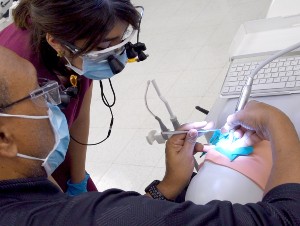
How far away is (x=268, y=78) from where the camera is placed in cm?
103

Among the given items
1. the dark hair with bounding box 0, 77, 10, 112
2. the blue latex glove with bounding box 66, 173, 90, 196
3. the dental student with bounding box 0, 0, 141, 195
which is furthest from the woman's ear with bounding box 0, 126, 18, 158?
the blue latex glove with bounding box 66, 173, 90, 196

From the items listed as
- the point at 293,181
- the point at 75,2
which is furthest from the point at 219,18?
the point at 293,181

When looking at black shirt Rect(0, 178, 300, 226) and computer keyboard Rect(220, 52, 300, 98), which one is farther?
computer keyboard Rect(220, 52, 300, 98)

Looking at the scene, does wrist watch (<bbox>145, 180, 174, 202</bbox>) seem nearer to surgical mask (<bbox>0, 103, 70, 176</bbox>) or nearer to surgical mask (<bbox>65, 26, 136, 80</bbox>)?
surgical mask (<bbox>0, 103, 70, 176</bbox>)

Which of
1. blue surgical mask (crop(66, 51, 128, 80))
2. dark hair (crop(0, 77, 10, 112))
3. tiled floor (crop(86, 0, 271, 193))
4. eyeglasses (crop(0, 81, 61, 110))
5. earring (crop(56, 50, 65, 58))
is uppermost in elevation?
dark hair (crop(0, 77, 10, 112))

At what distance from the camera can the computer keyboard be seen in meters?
0.99

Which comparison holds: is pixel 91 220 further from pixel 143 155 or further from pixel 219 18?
pixel 219 18

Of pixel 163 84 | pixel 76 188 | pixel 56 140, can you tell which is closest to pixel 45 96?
pixel 56 140

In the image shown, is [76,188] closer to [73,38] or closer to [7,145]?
[73,38]

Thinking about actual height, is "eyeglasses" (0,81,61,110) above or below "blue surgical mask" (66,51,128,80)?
above

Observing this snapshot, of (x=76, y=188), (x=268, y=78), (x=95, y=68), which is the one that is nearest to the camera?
(x=268, y=78)

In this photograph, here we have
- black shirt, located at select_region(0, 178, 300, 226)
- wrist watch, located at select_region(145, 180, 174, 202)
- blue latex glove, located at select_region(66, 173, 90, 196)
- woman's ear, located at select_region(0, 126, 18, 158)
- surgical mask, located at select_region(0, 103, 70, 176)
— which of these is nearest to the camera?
black shirt, located at select_region(0, 178, 300, 226)

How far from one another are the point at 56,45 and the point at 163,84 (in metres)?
1.76

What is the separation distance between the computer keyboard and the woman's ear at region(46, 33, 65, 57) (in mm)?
516
